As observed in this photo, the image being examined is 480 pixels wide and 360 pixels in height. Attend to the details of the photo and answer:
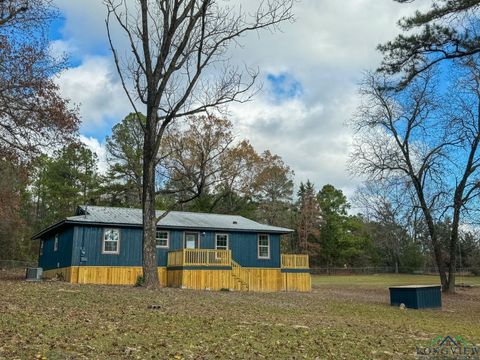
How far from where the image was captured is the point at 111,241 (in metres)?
22.1

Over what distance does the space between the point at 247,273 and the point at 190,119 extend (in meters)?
19.9

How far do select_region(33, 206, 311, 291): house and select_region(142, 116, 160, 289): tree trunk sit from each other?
206 inches

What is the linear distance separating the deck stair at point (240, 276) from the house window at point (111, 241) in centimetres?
592

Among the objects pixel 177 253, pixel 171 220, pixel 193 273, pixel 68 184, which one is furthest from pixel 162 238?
pixel 68 184

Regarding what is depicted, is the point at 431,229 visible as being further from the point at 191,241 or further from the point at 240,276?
the point at 191,241

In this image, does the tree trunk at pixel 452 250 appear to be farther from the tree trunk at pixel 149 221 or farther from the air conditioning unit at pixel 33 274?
the air conditioning unit at pixel 33 274

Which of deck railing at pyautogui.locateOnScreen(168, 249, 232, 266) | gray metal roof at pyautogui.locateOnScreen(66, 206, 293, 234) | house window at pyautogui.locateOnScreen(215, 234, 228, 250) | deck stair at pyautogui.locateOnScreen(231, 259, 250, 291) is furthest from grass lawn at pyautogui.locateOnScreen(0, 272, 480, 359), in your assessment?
house window at pyautogui.locateOnScreen(215, 234, 228, 250)

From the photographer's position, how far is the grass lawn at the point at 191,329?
6516mm

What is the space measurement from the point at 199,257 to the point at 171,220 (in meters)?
3.62

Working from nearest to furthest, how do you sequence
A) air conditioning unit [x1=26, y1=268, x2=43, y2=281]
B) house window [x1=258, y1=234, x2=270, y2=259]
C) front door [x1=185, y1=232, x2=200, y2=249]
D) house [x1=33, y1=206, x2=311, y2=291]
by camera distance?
house [x1=33, y1=206, x2=311, y2=291] < air conditioning unit [x1=26, y1=268, x2=43, y2=281] < front door [x1=185, y1=232, x2=200, y2=249] < house window [x1=258, y1=234, x2=270, y2=259]

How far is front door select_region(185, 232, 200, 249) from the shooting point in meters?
24.3

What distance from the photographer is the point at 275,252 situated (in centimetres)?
2584

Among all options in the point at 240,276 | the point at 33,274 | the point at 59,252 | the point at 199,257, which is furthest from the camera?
the point at 59,252

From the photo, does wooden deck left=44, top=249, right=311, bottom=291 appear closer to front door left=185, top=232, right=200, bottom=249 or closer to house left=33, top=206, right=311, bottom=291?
house left=33, top=206, right=311, bottom=291
